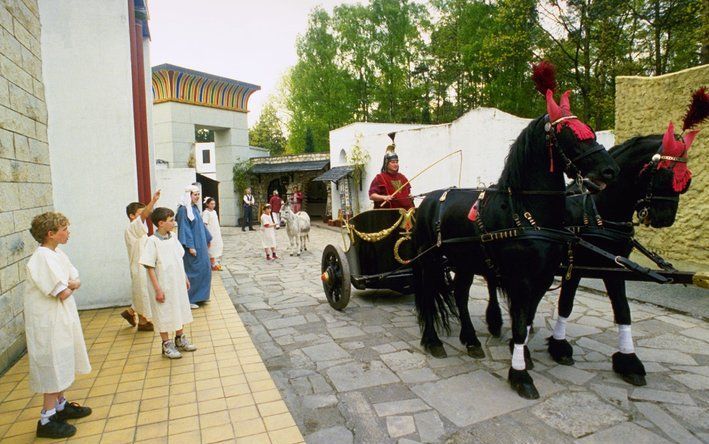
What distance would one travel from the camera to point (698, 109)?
11.2 feet

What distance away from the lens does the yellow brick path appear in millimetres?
3035

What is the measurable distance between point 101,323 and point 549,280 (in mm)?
5578

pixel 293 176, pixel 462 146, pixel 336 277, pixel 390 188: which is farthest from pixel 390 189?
pixel 293 176

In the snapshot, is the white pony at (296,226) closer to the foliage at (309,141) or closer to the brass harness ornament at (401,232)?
the brass harness ornament at (401,232)

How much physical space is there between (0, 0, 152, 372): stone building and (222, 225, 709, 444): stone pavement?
94.9 inches

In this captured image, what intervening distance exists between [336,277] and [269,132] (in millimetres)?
43987

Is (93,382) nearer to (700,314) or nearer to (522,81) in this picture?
(700,314)

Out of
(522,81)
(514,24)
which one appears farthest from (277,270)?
(522,81)

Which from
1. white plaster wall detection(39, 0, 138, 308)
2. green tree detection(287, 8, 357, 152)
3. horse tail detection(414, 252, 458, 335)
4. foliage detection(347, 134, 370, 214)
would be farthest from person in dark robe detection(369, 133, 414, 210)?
green tree detection(287, 8, 357, 152)

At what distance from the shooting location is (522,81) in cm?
2588

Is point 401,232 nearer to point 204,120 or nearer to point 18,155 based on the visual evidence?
point 18,155

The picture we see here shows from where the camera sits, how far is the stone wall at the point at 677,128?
6578 mm

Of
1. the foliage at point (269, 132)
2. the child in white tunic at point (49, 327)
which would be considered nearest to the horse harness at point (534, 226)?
the child in white tunic at point (49, 327)

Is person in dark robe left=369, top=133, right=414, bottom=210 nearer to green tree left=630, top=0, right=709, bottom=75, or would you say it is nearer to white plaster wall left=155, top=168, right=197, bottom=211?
white plaster wall left=155, top=168, right=197, bottom=211
